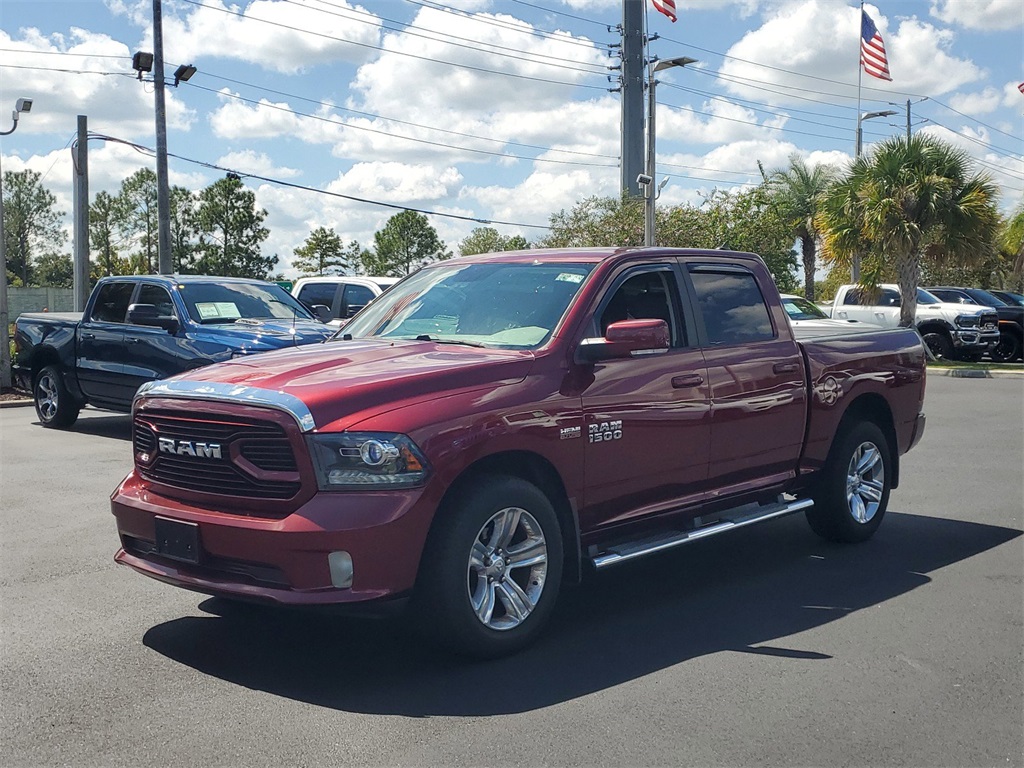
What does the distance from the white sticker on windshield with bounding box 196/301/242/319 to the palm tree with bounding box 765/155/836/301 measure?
3335 centimetres

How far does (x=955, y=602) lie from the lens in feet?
19.9

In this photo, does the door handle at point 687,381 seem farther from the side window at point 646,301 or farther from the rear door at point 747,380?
the side window at point 646,301

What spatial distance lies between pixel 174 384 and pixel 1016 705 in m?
3.89

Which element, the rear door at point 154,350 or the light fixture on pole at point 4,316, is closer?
the rear door at point 154,350

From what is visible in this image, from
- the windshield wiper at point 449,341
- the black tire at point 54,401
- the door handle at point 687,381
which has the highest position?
the windshield wiper at point 449,341

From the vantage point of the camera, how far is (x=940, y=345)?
2659cm

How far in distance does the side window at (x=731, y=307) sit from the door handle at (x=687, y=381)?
38cm

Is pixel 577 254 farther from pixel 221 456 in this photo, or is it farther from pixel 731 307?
pixel 221 456

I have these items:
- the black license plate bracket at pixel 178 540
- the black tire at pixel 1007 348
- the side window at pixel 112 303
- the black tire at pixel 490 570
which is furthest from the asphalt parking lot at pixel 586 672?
the black tire at pixel 1007 348

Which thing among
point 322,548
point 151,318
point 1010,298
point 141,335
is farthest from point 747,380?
point 1010,298

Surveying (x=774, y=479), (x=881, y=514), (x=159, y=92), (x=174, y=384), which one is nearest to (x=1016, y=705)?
(x=774, y=479)

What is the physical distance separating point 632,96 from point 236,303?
47200mm

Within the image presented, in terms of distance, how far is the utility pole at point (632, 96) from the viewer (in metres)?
55.1

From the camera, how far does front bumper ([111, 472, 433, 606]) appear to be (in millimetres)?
4543
